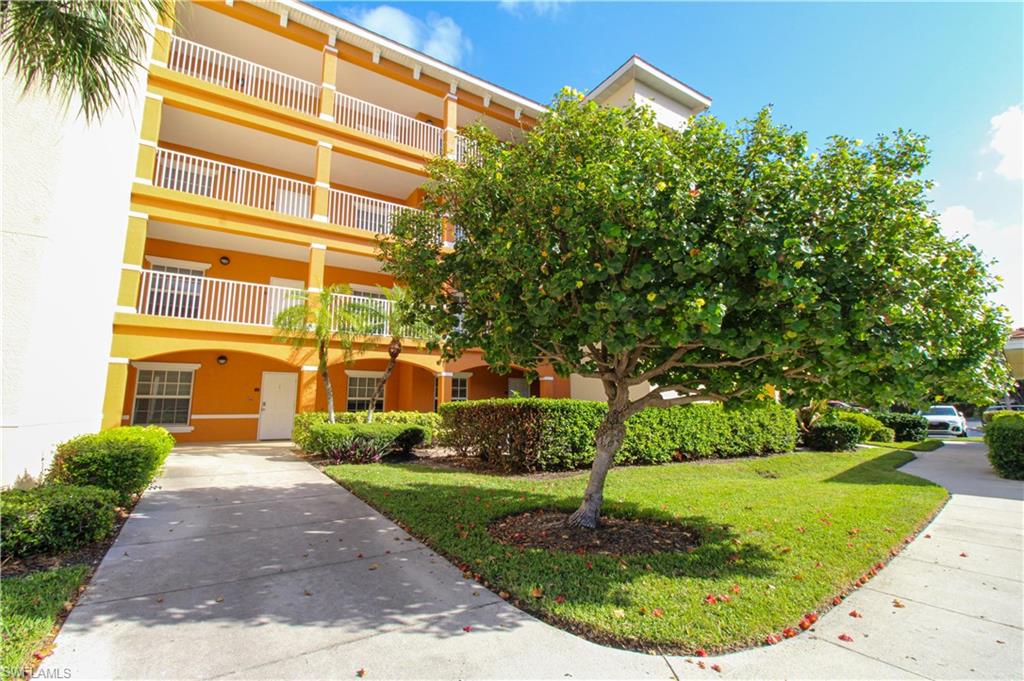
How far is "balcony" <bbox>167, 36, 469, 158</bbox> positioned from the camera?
47.9 ft

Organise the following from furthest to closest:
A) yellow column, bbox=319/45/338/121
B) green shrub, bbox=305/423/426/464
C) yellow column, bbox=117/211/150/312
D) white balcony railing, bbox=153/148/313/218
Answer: yellow column, bbox=319/45/338/121, white balcony railing, bbox=153/148/313/218, yellow column, bbox=117/211/150/312, green shrub, bbox=305/423/426/464

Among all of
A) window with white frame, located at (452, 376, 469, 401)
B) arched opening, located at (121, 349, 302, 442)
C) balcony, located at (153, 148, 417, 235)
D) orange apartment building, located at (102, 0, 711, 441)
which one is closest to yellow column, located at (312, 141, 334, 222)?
orange apartment building, located at (102, 0, 711, 441)

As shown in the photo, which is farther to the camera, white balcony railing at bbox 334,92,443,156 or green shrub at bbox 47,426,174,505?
white balcony railing at bbox 334,92,443,156

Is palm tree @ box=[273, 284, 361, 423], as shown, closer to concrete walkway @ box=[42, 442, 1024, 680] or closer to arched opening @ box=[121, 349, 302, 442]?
arched opening @ box=[121, 349, 302, 442]

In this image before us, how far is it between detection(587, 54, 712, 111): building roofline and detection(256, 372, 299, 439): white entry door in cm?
1451

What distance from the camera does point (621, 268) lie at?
15.8ft

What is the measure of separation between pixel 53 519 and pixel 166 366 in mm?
11224

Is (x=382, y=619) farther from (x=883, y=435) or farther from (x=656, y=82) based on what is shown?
(x=883, y=435)

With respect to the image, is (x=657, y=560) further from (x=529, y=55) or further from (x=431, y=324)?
(x=529, y=55)

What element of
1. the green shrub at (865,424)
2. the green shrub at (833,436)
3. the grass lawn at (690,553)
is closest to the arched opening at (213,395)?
the grass lawn at (690,553)

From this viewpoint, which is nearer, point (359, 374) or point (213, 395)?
point (213, 395)

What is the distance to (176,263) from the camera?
14.9m

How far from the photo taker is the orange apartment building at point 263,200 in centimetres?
1290

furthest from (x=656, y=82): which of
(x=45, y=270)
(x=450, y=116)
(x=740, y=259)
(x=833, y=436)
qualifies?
(x=45, y=270)
